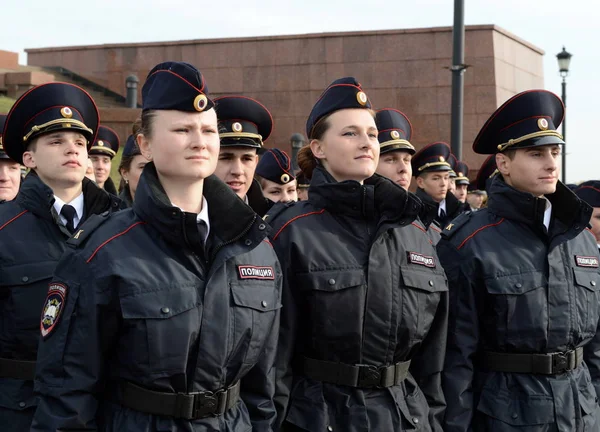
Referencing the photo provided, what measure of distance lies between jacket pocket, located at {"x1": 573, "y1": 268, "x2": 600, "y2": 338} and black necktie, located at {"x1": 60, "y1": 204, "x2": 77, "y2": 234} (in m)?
2.75

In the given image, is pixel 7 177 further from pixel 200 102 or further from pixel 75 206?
pixel 200 102

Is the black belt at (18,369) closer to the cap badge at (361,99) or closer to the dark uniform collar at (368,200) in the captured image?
the dark uniform collar at (368,200)

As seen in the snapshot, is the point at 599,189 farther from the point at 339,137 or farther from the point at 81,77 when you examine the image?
the point at 81,77

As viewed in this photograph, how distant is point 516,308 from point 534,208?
568 mm

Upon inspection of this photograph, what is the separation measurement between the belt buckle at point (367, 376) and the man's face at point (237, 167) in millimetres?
1587

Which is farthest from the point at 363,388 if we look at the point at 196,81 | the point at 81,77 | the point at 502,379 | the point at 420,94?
the point at 81,77

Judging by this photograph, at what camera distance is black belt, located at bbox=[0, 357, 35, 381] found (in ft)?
12.9

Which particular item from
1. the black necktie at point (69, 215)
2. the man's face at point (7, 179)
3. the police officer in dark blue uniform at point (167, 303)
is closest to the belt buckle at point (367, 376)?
the police officer in dark blue uniform at point (167, 303)

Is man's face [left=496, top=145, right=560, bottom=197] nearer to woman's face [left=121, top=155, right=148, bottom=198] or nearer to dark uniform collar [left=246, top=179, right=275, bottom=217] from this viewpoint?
dark uniform collar [left=246, top=179, right=275, bottom=217]

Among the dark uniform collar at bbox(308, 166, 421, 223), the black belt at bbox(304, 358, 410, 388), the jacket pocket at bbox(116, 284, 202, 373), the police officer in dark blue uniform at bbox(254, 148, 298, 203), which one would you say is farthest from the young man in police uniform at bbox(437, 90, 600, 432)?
the police officer in dark blue uniform at bbox(254, 148, 298, 203)

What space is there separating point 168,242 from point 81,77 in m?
23.9

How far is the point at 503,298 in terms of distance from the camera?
4156 millimetres

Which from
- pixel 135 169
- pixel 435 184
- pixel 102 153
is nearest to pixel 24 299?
pixel 135 169

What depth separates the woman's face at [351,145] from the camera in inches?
149
